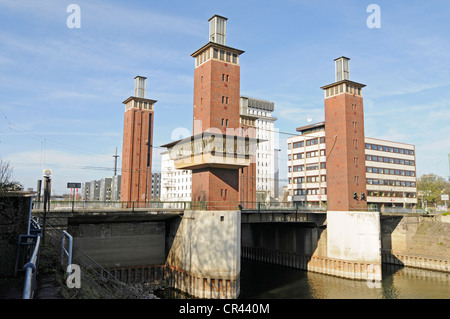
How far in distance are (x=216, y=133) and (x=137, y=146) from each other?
24.2 metres

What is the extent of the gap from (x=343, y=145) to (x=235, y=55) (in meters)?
20.7

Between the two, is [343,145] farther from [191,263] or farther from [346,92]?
[191,263]

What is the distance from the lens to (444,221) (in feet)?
176

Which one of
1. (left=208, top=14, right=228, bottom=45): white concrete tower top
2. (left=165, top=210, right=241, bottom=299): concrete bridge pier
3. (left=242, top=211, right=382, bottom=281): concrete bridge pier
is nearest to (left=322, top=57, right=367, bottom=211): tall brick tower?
(left=242, top=211, right=382, bottom=281): concrete bridge pier

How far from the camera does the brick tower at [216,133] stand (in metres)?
35.5

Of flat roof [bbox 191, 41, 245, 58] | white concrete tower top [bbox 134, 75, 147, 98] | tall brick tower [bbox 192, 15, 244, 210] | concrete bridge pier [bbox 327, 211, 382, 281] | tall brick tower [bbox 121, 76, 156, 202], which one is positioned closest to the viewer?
tall brick tower [bbox 192, 15, 244, 210]

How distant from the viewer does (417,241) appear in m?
51.8

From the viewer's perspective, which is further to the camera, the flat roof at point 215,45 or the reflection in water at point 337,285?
the flat roof at point 215,45

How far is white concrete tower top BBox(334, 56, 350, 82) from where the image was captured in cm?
4909

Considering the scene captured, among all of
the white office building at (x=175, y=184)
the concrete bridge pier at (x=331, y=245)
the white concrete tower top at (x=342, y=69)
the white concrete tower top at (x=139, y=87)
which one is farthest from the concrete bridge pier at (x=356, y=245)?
the white office building at (x=175, y=184)

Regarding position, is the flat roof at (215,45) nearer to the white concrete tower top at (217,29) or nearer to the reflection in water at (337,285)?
the white concrete tower top at (217,29)

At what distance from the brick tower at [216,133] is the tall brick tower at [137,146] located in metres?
17.7

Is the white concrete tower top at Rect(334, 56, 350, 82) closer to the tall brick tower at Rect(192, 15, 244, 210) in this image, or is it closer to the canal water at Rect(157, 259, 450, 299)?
the tall brick tower at Rect(192, 15, 244, 210)
